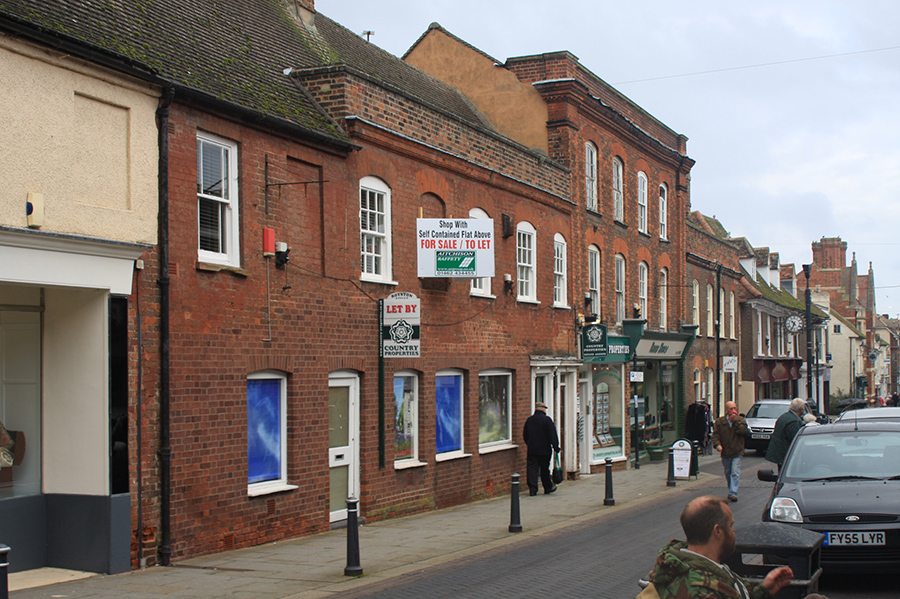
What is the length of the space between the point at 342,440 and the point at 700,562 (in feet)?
40.8

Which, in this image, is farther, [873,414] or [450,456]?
[450,456]

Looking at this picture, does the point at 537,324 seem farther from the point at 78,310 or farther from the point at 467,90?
the point at 78,310

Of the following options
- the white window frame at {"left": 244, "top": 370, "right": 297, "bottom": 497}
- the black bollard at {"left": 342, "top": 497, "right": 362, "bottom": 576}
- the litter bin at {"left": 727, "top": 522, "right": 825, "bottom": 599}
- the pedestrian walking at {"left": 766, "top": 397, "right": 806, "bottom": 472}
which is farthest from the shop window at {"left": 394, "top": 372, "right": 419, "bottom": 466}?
the litter bin at {"left": 727, "top": 522, "right": 825, "bottom": 599}

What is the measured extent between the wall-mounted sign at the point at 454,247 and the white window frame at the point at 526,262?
429 cm

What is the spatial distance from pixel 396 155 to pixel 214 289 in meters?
5.57

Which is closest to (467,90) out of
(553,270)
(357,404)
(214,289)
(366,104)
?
(553,270)

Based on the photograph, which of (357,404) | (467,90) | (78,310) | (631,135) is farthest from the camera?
(631,135)

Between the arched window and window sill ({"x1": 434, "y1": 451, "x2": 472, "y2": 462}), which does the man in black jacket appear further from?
the arched window

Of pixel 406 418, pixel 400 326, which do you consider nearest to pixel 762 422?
pixel 406 418

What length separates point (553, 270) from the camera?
2553 cm

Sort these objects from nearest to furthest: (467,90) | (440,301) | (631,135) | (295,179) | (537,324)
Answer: (295,179) → (440,301) → (537,324) → (467,90) → (631,135)

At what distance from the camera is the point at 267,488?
15.1 meters

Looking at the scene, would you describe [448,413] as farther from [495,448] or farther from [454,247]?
[454,247]

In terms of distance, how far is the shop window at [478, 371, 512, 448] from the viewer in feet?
71.6
